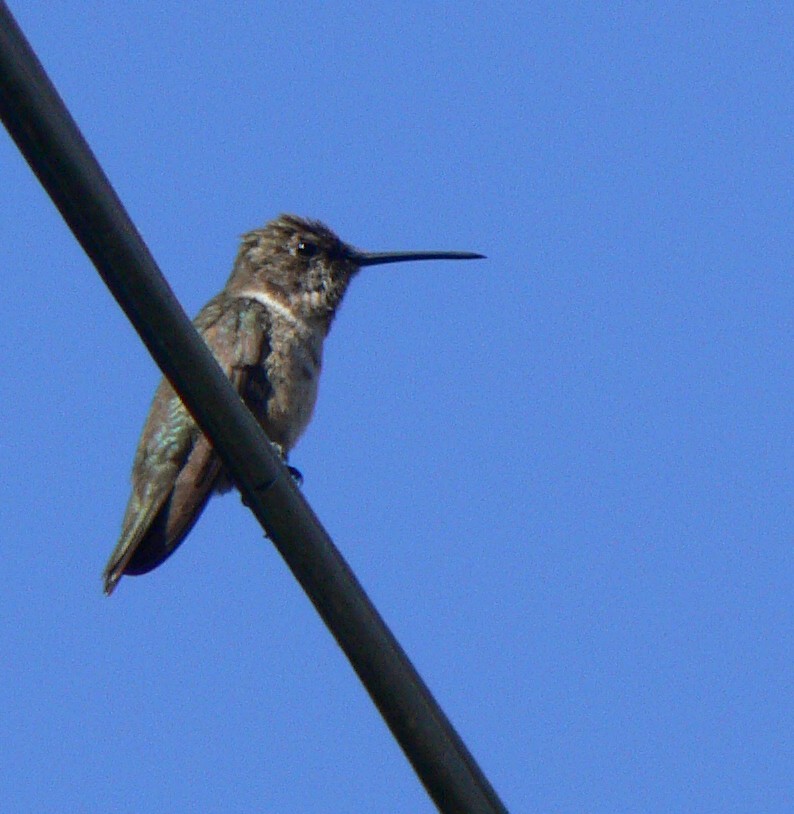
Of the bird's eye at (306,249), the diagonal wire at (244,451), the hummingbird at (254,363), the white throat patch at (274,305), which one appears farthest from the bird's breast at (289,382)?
the diagonal wire at (244,451)

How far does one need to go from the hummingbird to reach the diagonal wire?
2527 millimetres

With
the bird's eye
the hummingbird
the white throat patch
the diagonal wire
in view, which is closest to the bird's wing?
the hummingbird

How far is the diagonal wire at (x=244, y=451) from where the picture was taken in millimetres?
2342

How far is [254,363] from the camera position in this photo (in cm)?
639

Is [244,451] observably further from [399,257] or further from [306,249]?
[399,257]

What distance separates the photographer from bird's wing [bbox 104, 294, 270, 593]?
5.55m

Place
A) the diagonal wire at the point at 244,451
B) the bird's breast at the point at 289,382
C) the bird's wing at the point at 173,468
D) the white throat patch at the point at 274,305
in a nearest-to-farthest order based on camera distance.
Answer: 1. the diagonal wire at the point at 244,451
2. the bird's wing at the point at 173,468
3. the bird's breast at the point at 289,382
4. the white throat patch at the point at 274,305

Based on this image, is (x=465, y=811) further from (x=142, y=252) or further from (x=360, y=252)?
(x=360, y=252)

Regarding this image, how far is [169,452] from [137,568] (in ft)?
1.80

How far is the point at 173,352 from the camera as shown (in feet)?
A: 8.36

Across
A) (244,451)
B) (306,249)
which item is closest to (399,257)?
(306,249)

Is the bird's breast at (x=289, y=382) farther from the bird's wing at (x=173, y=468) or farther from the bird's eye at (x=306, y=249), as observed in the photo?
the bird's eye at (x=306, y=249)

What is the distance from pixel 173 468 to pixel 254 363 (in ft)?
2.29

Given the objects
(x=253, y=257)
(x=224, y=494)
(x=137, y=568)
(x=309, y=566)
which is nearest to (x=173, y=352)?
(x=309, y=566)
